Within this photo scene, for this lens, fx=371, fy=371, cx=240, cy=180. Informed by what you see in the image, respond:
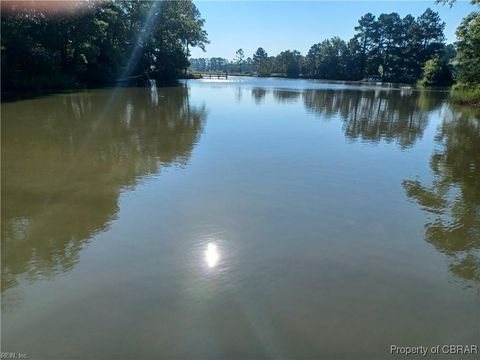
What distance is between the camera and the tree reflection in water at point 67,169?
4.89 metres

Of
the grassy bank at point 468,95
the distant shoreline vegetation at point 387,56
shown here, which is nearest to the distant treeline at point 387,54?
the distant shoreline vegetation at point 387,56

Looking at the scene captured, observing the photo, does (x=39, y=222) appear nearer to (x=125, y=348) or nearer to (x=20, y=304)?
(x=20, y=304)

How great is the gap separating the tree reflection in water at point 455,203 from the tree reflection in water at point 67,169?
5027mm

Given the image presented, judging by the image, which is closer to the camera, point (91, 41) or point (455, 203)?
point (455, 203)

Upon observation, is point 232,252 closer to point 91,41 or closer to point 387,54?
point 91,41

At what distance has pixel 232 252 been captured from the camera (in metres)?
4.85

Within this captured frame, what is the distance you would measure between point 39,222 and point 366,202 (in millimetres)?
5524

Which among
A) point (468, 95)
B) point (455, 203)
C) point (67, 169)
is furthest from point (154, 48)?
point (455, 203)

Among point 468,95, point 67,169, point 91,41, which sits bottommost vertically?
point 67,169

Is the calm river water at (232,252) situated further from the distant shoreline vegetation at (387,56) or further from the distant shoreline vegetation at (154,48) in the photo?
the distant shoreline vegetation at (387,56)

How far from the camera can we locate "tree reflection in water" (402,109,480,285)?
16.7 ft

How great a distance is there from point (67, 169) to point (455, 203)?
805cm

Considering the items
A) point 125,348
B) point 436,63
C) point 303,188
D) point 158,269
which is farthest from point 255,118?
point 436,63

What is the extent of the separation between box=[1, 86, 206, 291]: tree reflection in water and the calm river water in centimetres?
4
